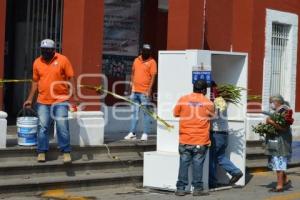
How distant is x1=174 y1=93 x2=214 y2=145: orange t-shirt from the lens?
9.70m

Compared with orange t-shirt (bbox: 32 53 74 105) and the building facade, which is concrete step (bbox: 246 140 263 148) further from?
orange t-shirt (bbox: 32 53 74 105)

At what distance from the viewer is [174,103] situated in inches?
411

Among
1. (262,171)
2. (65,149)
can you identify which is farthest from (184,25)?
(65,149)

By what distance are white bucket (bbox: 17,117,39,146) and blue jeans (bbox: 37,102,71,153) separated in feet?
0.71

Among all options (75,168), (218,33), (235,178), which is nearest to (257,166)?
(235,178)

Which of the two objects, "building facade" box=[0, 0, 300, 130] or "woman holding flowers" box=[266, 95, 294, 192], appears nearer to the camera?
"woman holding flowers" box=[266, 95, 294, 192]

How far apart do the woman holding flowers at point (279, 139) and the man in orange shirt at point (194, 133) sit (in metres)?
1.28

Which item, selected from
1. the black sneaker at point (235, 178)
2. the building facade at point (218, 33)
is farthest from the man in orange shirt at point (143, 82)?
the black sneaker at point (235, 178)

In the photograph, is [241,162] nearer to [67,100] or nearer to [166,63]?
[166,63]

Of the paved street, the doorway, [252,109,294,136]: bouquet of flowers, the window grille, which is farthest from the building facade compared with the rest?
[252,109,294,136]: bouquet of flowers

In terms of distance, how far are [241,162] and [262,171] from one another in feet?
7.36

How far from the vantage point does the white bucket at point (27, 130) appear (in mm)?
10148

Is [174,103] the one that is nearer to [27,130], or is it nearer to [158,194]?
[158,194]

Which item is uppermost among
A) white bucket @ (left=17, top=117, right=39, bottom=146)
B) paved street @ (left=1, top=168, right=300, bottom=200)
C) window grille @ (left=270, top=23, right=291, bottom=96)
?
window grille @ (left=270, top=23, right=291, bottom=96)
